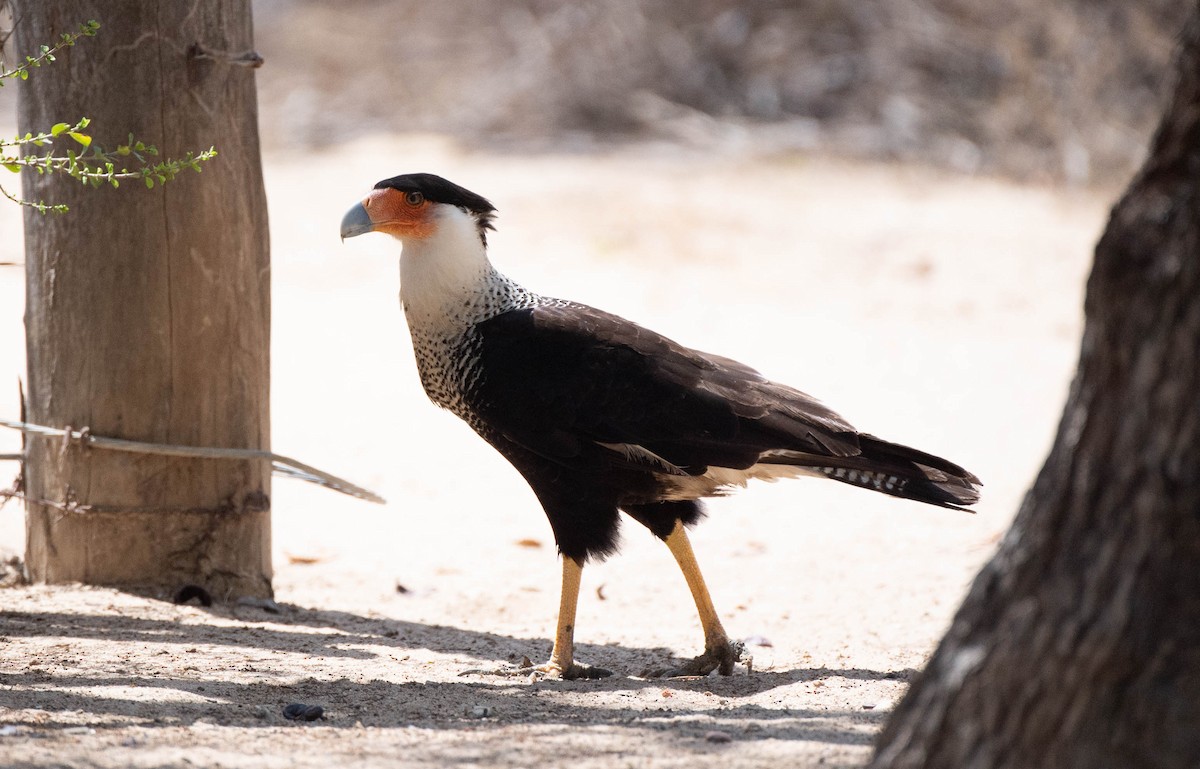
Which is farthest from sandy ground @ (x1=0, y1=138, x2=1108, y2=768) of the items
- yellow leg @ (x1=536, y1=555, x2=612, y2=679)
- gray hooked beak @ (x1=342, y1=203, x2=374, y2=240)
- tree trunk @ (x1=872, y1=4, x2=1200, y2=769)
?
gray hooked beak @ (x1=342, y1=203, x2=374, y2=240)

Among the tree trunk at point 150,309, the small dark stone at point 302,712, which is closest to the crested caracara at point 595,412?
the tree trunk at point 150,309

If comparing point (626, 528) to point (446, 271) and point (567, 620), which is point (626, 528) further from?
point (446, 271)

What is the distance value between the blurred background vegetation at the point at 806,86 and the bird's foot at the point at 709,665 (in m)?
10.3

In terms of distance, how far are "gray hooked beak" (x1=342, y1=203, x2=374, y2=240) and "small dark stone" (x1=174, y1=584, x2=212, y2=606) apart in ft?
4.19

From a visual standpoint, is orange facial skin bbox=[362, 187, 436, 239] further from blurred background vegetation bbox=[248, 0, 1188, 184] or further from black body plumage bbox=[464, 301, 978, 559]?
blurred background vegetation bbox=[248, 0, 1188, 184]

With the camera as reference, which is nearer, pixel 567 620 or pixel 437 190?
pixel 567 620

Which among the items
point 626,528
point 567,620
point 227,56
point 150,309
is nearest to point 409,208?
point 227,56

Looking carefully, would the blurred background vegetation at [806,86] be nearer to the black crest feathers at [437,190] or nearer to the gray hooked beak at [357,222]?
the black crest feathers at [437,190]

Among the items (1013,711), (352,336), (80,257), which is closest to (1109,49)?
(352,336)

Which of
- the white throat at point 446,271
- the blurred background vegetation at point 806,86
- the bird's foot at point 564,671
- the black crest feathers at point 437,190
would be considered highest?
the blurred background vegetation at point 806,86

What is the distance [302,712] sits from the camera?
3.20m

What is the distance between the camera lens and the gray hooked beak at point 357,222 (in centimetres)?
407

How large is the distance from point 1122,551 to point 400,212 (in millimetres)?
2674

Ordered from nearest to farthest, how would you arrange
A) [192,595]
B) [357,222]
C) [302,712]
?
[302,712] → [357,222] → [192,595]
